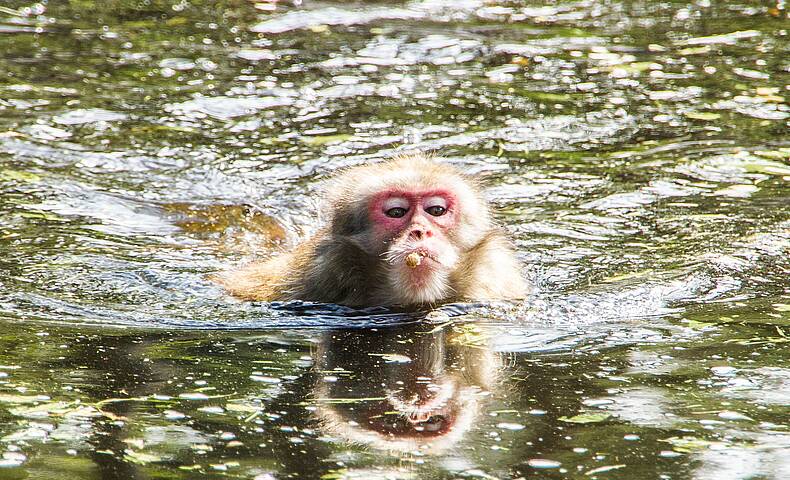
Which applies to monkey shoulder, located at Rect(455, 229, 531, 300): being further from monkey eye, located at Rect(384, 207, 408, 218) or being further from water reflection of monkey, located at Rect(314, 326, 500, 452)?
water reflection of monkey, located at Rect(314, 326, 500, 452)

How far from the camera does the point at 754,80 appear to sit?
35.2 ft

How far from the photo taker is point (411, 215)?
21.7 feet

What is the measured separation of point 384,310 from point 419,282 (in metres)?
0.35

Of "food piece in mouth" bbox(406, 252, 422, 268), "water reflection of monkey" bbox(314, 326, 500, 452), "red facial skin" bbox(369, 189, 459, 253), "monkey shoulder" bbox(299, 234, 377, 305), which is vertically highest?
"red facial skin" bbox(369, 189, 459, 253)

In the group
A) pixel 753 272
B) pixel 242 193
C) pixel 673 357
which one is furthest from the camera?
pixel 242 193

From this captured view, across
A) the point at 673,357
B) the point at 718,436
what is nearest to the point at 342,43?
Result: the point at 673,357

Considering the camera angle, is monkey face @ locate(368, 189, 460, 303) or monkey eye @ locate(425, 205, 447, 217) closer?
monkey face @ locate(368, 189, 460, 303)

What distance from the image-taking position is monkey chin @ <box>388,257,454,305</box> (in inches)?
252

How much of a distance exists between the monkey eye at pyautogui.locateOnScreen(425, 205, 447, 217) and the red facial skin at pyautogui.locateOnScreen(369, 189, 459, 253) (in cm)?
2

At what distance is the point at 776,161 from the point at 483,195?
9.74ft

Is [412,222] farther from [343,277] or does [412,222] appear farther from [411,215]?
[343,277]

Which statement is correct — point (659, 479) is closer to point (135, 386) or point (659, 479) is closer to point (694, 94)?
point (135, 386)

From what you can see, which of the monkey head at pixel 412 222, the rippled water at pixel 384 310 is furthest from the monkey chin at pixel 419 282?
the rippled water at pixel 384 310

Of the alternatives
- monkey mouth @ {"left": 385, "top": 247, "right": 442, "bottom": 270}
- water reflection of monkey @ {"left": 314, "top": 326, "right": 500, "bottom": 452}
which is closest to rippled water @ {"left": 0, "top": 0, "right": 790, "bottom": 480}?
water reflection of monkey @ {"left": 314, "top": 326, "right": 500, "bottom": 452}
